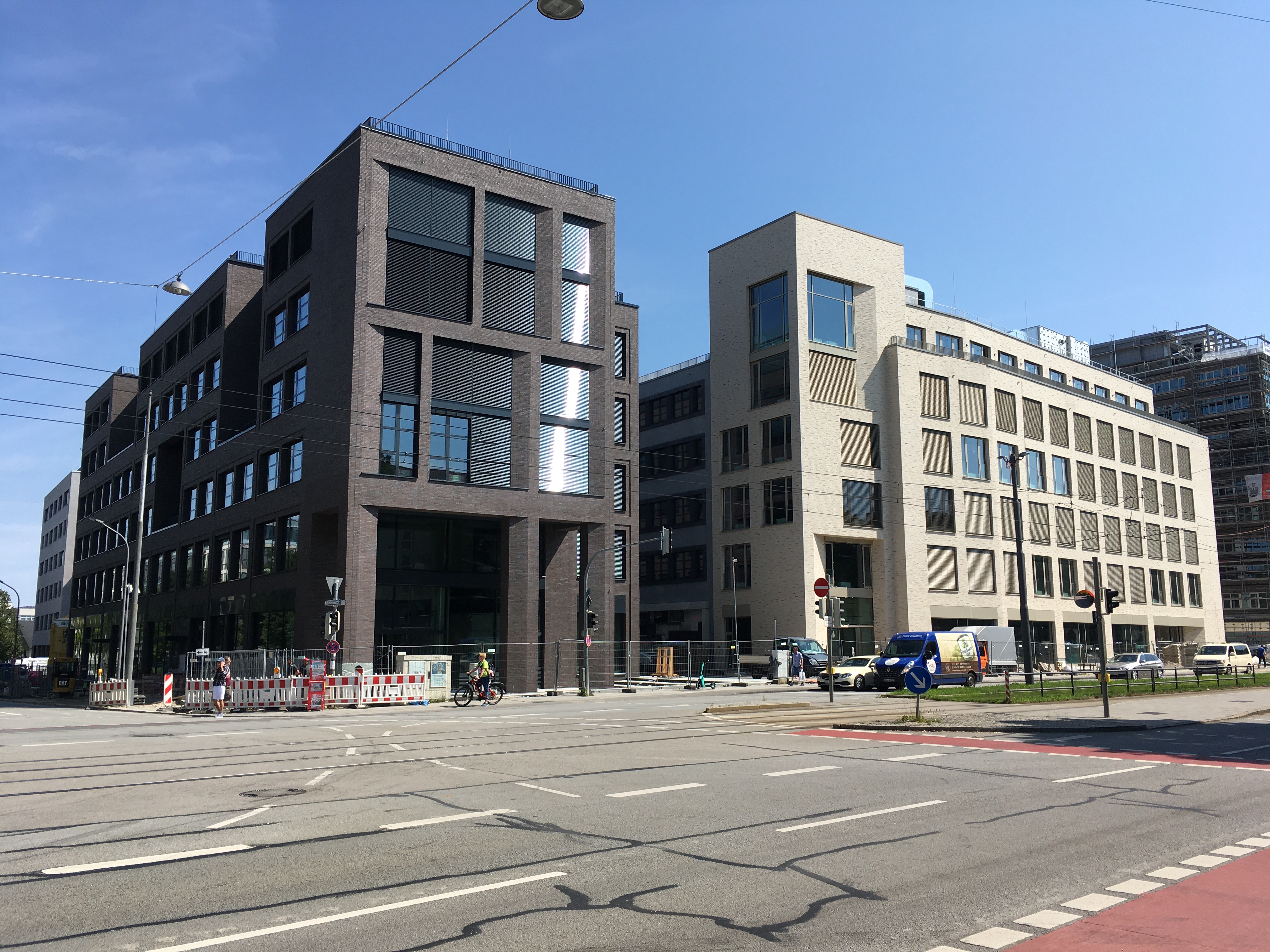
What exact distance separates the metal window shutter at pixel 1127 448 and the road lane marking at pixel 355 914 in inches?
3199

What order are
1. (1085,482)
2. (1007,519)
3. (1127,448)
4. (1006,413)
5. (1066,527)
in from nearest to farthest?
(1007,519)
(1006,413)
(1066,527)
(1085,482)
(1127,448)

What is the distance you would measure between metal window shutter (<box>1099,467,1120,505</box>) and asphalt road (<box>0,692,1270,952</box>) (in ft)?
210

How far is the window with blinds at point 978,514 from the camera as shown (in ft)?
208

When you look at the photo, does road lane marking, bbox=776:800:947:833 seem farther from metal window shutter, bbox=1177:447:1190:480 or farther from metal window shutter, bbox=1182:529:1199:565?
metal window shutter, bbox=1177:447:1190:480

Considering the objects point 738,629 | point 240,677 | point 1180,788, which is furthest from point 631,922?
point 738,629

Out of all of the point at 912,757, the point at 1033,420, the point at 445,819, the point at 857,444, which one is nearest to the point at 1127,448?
the point at 1033,420

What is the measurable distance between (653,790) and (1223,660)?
2103 inches

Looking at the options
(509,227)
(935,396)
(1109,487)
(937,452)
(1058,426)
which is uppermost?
(509,227)

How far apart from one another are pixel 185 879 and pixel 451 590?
38203mm

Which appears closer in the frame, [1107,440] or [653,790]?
[653,790]

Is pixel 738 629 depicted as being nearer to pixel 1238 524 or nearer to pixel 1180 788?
pixel 1180 788

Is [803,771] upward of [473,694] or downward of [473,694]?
upward

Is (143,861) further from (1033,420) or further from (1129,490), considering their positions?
(1129,490)

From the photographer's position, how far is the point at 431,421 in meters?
41.4
